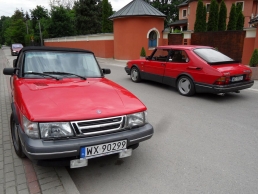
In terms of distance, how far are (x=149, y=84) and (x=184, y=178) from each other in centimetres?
665

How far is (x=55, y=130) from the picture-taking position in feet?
8.09

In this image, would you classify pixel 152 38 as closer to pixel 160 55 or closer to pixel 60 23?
pixel 160 55

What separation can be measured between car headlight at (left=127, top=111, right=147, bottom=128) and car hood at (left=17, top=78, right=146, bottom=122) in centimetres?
6

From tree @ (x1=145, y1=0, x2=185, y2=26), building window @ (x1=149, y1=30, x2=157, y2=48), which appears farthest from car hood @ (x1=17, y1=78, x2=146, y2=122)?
tree @ (x1=145, y1=0, x2=185, y2=26)

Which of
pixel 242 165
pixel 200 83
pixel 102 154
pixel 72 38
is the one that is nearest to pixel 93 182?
pixel 102 154

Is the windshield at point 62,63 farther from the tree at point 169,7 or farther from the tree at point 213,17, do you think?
the tree at point 169,7

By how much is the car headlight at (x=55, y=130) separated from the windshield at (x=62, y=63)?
1608mm

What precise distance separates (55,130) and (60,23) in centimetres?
4634

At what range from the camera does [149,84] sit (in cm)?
940

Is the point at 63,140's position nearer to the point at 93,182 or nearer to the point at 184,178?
the point at 93,182

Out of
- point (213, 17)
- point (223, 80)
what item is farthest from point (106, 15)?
point (223, 80)

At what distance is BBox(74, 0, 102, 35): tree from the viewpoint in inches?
1618

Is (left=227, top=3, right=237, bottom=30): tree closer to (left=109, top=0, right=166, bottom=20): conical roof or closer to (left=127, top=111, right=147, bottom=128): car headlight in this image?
(left=109, top=0, right=166, bottom=20): conical roof

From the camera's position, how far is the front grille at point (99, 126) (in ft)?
8.29
